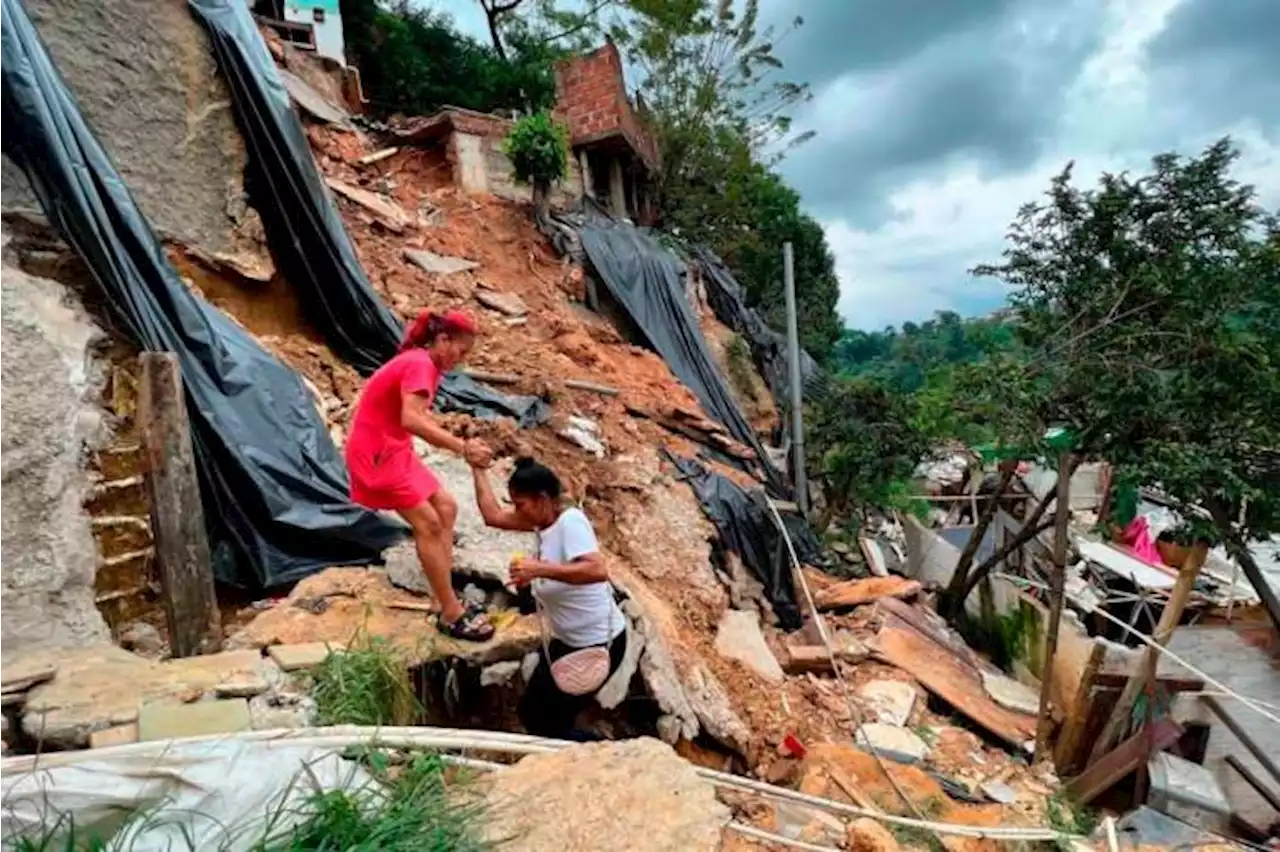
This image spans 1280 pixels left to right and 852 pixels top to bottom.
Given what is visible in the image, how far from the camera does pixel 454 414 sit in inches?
221

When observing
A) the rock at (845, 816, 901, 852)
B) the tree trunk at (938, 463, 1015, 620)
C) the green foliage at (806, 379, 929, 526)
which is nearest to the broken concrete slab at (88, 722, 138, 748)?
the rock at (845, 816, 901, 852)

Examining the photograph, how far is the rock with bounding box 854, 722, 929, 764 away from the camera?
4.31 metres

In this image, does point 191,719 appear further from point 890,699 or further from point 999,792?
point 890,699

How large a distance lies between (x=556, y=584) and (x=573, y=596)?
72 millimetres

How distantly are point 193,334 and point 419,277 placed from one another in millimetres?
4241

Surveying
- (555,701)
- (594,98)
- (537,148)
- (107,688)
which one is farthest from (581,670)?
(594,98)

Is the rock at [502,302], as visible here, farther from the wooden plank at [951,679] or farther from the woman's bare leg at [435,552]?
the woman's bare leg at [435,552]

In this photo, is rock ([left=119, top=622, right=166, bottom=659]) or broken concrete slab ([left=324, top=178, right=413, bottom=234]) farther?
broken concrete slab ([left=324, top=178, right=413, bottom=234])

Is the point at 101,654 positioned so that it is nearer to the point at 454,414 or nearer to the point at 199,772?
the point at 199,772

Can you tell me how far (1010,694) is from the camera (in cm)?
591

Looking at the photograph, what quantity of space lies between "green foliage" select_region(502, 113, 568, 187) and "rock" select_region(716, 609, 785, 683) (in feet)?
20.3

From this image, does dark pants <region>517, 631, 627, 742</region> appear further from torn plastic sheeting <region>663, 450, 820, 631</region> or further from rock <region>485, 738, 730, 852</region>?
torn plastic sheeting <region>663, 450, 820, 631</region>

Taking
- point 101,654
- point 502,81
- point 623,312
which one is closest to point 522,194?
point 623,312

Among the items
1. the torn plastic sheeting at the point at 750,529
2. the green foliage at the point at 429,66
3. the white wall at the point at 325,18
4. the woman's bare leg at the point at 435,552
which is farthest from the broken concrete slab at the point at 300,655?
the green foliage at the point at 429,66
